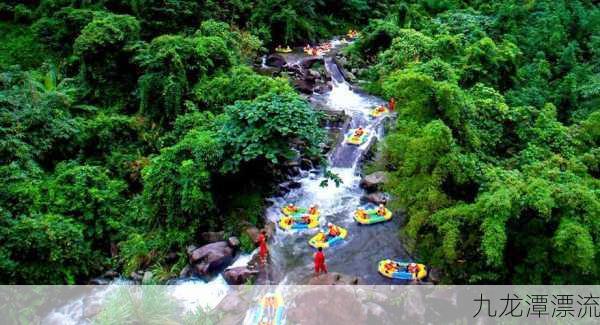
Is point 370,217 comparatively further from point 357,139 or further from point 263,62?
point 263,62

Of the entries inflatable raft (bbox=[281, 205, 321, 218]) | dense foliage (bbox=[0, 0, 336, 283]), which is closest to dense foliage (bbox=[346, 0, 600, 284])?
inflatable raft (bbox=[281, 205, 321, 218])

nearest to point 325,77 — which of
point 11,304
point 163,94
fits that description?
point 163,94

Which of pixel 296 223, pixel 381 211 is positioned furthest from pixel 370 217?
pixel 296 223

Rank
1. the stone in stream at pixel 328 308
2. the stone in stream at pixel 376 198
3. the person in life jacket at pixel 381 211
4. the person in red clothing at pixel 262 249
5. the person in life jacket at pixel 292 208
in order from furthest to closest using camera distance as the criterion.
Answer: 1. the stone in stream at pixel 376 198
2. the person in life jacket at pixel 292 208
3. the person in life jacket at pixel 381 211
4. the person in red clothing at pixel 262 249
5. the stone in stream at pixel 328 308

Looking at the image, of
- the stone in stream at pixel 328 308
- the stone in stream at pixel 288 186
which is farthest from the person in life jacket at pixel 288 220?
the stone in stream at pixel 328 308

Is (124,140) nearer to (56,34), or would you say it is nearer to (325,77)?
(56,34)

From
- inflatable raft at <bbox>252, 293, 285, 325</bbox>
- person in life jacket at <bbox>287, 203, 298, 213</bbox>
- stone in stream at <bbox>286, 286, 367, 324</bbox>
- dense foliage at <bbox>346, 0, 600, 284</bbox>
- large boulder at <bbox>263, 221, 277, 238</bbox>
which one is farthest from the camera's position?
person in life jacket at <bbox>287, 203, 298, 213</bbox>

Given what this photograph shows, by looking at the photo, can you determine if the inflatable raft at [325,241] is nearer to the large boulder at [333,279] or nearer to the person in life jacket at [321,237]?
the person in life jacket at [321,237]

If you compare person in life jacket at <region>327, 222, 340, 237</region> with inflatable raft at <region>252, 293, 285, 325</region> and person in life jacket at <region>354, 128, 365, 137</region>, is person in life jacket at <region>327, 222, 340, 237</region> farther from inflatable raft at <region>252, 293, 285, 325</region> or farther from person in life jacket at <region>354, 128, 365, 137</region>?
person in life jacket at <region>354, 128, 365, 137</region>
